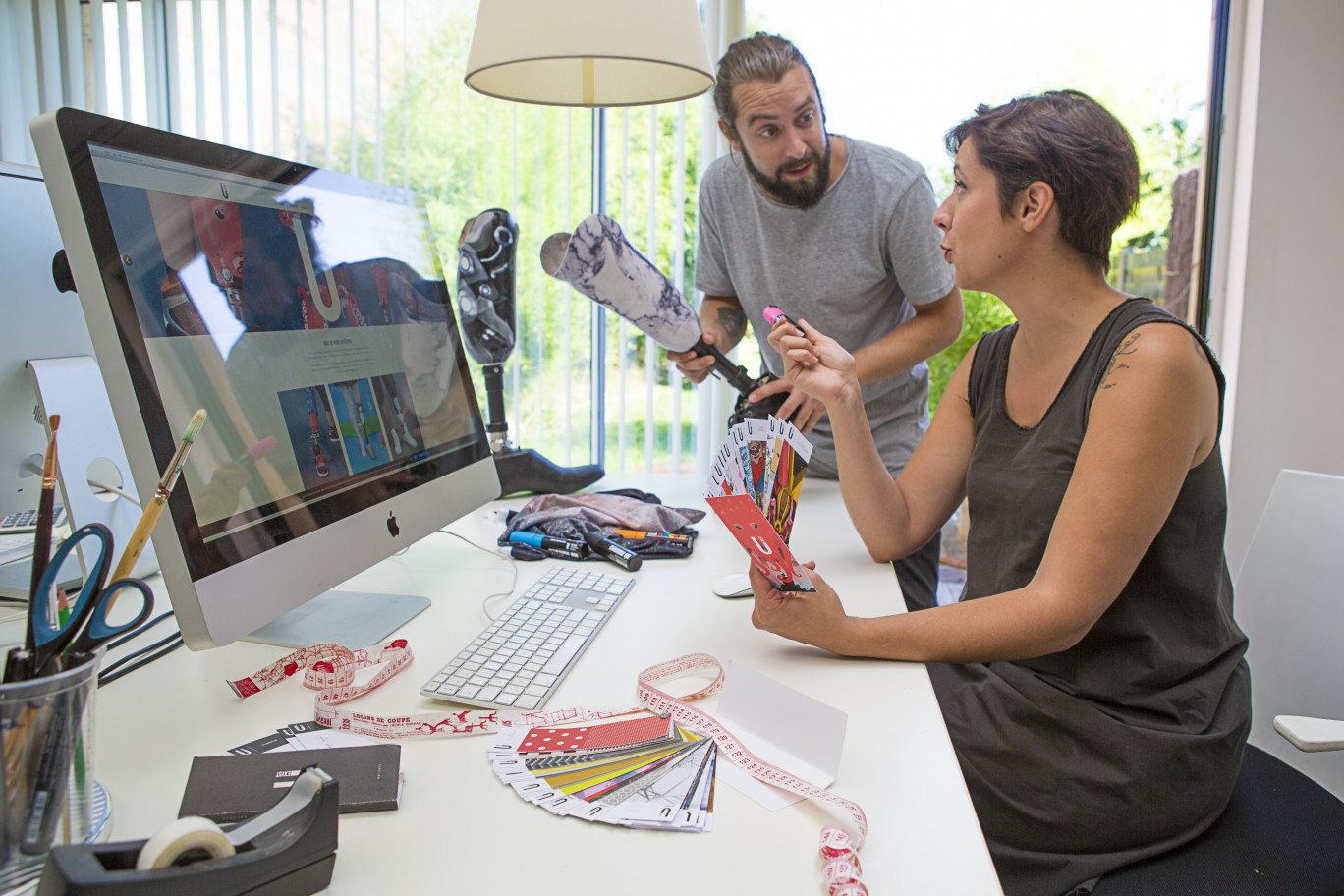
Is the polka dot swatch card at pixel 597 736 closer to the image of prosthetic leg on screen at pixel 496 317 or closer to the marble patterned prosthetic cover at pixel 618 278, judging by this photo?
the marble patterned prosthetic cover at pixel 618 278

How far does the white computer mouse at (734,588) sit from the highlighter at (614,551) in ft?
0.47

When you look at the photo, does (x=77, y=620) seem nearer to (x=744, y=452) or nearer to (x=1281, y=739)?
(x=744, y=452)

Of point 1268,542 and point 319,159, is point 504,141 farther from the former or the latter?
point 1268,542

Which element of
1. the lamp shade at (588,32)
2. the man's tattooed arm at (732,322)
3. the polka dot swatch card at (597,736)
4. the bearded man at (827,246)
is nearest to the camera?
the polka dot swatch card at (597,736)

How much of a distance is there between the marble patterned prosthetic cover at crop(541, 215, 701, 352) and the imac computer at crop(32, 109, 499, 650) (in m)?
0.23

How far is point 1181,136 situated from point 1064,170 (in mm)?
2291

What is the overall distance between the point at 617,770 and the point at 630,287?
94 centimetres

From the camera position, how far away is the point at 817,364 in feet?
4.44

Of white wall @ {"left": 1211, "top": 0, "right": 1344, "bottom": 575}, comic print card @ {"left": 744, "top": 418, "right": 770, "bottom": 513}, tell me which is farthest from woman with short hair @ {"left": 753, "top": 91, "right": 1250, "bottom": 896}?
white wall @ {"left": 1211, "top": 0, "right": 1344, "bottom": 575}

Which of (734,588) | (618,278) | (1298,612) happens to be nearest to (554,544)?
(734,588)

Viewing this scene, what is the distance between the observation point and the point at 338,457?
102 centimetres

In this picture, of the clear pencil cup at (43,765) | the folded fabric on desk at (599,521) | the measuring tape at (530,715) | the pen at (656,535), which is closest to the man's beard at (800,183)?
the folded fabric on desk at (599,521)

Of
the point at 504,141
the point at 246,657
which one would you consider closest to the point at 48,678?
the point at 246,657

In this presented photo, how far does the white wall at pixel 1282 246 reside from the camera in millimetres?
2648
